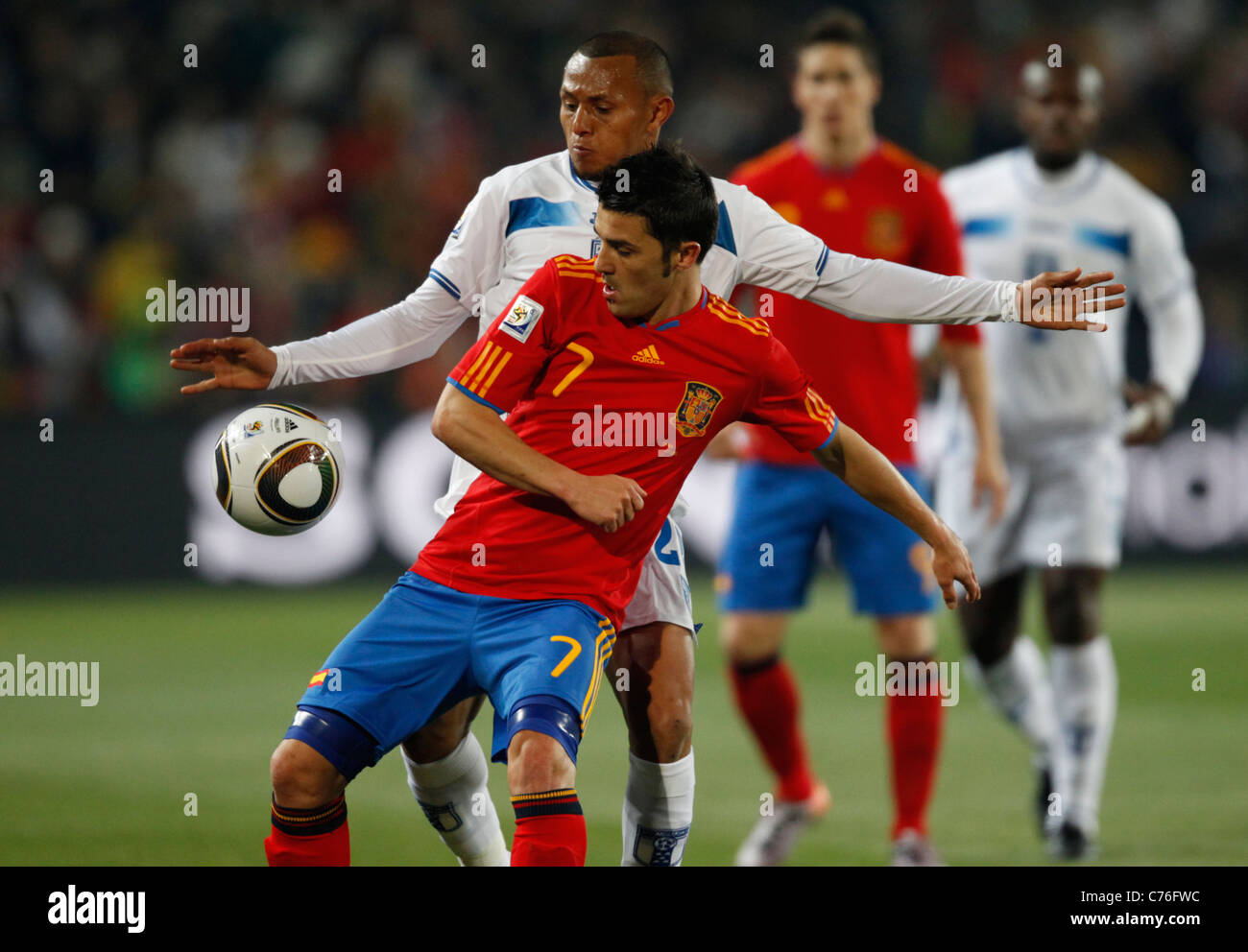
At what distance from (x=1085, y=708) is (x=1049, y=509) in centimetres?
79

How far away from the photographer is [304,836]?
151 inches

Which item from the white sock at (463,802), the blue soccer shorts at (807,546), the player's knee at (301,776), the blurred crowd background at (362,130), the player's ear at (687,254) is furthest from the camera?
the blurred crowd background at (362,130)

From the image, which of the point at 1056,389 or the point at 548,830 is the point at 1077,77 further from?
the point at 548,830

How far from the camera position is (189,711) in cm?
818

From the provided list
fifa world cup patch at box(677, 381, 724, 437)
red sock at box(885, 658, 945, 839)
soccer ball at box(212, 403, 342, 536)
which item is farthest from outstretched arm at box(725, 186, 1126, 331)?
red sock at box(885, 658, 945, 839)

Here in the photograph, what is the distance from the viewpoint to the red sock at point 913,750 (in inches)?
220

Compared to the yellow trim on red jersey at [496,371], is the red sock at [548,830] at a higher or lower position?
lower

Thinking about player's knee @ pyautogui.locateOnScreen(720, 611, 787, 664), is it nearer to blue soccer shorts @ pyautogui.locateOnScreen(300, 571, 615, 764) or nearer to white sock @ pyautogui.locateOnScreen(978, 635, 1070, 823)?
white sock @ pyautogui.locateOnScreen(978, 635, 1070, 823)

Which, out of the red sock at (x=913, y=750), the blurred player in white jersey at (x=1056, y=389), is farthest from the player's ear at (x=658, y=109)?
the blurred player in white jersey at (x=1056, y=389)

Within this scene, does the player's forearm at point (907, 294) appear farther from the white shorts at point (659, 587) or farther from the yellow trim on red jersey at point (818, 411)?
the white shorts at point (659, 587)

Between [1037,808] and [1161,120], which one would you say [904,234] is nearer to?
[1037,808]

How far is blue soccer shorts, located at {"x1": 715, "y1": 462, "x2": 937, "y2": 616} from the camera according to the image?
19.0 feet

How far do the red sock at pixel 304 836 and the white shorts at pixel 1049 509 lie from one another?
127 inches

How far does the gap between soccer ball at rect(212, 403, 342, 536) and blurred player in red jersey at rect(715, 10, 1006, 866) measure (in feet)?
7.06
